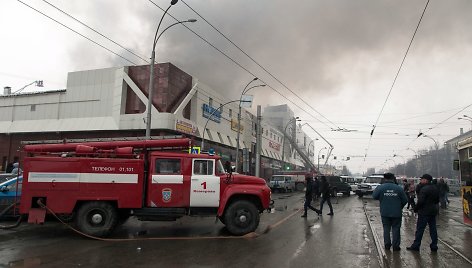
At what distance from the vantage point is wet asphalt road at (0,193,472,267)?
7523 millimetres

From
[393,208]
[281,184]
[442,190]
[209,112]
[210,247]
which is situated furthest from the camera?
[281,184]

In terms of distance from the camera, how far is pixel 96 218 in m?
10.6

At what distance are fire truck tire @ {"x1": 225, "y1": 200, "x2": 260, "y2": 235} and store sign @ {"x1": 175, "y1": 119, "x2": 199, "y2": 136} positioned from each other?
2317cm

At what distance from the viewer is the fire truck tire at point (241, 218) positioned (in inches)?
431

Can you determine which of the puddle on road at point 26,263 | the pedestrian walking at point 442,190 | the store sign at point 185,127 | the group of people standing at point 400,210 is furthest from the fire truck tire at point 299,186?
the puddle on road at point 26,263

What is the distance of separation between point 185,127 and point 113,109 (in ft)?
22.6

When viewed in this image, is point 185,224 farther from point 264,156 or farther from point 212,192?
point 264,156

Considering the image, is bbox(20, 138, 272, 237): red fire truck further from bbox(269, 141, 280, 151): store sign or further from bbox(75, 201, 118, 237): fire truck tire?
bbox(269, 141, 280, 151): store sign

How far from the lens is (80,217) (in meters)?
10.5

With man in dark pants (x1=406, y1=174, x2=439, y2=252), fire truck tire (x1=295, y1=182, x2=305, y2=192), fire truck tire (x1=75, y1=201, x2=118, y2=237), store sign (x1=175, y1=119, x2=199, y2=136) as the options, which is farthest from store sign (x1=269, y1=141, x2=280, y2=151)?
man in dark pants (x1=406, y1=174, x2=439, y2=252)

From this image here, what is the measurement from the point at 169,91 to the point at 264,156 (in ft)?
102

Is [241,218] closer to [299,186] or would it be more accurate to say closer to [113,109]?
[113,109]

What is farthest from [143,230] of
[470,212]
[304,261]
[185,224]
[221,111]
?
[221,111]

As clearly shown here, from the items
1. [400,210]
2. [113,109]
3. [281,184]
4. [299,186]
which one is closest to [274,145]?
[299,186]
